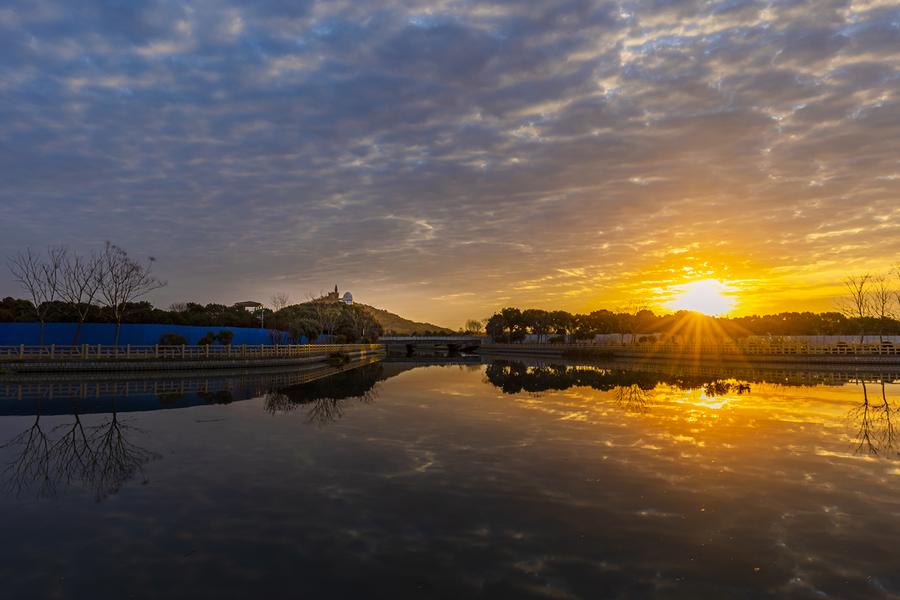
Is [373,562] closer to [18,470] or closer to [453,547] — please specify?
[453,547]

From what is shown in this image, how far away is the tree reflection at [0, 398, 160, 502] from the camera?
9.55 meters

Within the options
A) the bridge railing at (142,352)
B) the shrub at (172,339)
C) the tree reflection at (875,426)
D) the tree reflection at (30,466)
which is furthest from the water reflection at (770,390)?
the shrub at (172,339)

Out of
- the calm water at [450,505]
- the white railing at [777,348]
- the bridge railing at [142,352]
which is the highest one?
the bridge railing at [142,352]

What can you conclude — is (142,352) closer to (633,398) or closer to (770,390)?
(633,398)

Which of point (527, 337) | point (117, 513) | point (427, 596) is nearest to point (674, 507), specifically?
point (427, 596)

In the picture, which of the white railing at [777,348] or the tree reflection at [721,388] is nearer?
the tree reflection at [721,388]

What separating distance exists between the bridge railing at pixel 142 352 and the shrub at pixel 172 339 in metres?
0.52

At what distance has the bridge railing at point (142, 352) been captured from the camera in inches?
1411

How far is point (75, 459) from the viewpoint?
1142cm

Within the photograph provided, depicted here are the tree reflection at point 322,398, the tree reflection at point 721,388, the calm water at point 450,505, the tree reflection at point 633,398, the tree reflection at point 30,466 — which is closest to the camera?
the calm water at point 450,505

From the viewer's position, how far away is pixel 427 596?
5422mm

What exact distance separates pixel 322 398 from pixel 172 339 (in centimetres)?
2597

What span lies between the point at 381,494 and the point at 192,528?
10.2 feet

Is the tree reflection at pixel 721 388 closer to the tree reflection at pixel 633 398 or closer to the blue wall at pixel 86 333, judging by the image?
the tree reflection at pixel 633 398
